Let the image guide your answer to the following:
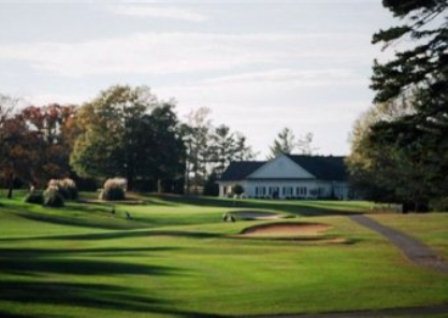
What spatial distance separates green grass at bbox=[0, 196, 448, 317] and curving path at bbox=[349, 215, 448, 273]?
0.67 metres

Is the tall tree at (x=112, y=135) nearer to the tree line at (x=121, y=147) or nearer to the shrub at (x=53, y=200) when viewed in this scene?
the tree line at (x=121, y=147)

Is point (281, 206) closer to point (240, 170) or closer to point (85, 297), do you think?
point (240, 170)

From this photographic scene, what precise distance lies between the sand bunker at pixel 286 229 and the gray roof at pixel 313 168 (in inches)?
2830

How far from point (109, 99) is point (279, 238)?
66111mm

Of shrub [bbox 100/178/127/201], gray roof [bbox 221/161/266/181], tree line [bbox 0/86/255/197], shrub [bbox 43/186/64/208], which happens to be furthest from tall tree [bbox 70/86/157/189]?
shrub [bbox 43/186/64/208]

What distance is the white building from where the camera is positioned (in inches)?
4769

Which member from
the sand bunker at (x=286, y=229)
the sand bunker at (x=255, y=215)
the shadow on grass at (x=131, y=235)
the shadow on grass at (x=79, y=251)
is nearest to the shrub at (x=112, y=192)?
the sand bunker at (x=255, y=215)

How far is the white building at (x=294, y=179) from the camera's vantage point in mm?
121125

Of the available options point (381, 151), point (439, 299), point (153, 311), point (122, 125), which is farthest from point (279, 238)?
point (122, 125)

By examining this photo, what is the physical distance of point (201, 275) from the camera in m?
23.8

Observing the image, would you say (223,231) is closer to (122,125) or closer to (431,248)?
(431,248)

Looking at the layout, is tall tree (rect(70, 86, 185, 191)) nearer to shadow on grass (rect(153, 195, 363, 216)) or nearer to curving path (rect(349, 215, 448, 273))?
shadow on grass (rect(153, 195, 363, 216))

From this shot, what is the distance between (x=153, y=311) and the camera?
17828mm

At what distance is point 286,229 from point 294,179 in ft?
244
